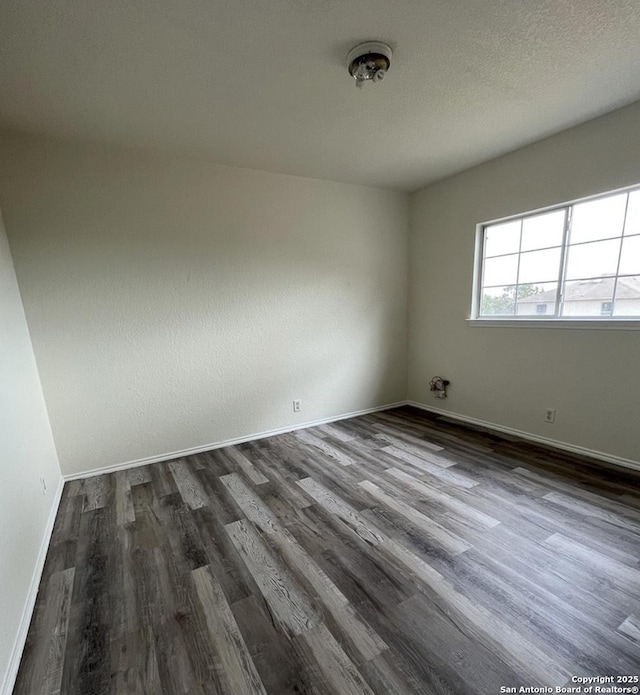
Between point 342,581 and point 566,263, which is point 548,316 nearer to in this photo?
point 566,263

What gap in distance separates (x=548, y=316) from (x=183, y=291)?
3.30 m

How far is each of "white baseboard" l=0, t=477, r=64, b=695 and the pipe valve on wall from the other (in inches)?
144

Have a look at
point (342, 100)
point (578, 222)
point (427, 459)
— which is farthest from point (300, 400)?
point (578, 222)

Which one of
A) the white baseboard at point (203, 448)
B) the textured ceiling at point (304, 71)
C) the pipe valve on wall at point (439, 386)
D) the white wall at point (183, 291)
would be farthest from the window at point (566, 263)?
the white baseboard at point (203, 448)

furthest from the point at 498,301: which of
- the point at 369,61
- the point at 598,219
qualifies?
the point at 369,61

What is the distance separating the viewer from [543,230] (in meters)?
2.87

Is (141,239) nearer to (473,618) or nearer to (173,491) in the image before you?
(173,491)

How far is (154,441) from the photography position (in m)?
2.86

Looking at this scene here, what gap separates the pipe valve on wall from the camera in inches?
149

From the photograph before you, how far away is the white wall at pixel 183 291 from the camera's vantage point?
2420 millimetres

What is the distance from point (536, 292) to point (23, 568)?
3971 mm

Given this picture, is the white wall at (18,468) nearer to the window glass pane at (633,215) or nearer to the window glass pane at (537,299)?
the window glass pane at (537,299)

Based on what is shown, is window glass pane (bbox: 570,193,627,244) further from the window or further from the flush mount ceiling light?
the flush mount ceiling light

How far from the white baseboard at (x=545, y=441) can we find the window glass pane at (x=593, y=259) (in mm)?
1437
